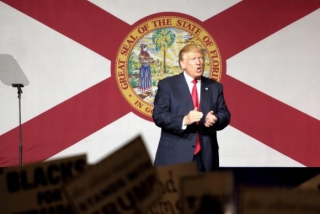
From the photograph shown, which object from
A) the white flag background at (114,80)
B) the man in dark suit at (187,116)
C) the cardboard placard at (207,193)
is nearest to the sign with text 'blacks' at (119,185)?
the cardboard placard at (207,193)

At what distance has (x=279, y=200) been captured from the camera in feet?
1.64

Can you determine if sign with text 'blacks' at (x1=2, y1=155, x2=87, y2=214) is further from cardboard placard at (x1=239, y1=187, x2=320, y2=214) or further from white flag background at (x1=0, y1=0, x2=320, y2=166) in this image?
white flag background at (x1=0, y1=0, x2=320, y2=166)

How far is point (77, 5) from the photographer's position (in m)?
4.06

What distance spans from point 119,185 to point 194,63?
1.99 meters

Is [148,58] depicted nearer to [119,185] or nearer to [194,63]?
[194,63]

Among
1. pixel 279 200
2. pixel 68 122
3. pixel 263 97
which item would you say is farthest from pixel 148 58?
pixel 279 200

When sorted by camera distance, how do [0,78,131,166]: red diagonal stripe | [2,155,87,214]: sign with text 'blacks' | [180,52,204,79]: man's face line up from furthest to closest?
1. [0,78,131,166]: red diagonal stripe
2. [180,52,204,79]: man's face
3. [2,155,87,214]: sign with text 'blacks'

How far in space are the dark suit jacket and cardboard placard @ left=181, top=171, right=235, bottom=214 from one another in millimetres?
1791

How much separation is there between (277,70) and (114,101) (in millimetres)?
1330

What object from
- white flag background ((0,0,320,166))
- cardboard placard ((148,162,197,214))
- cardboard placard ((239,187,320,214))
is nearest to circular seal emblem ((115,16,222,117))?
white flag background ((0,0,320,166))

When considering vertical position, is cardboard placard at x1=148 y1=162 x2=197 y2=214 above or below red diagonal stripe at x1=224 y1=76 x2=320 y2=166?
below

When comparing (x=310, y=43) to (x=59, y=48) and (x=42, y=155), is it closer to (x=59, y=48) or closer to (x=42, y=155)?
(x=59, y=48)

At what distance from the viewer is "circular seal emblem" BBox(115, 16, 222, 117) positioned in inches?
162

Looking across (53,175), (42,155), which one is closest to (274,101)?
(42,155)
